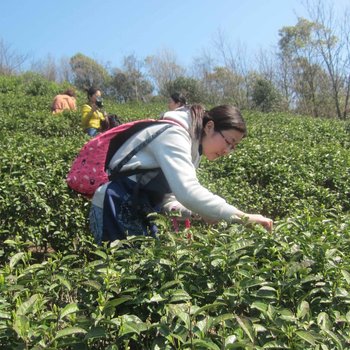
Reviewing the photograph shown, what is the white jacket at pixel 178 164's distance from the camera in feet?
5.71

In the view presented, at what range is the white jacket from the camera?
174 cm

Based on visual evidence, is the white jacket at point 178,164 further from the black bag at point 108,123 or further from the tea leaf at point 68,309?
the black bag at point 108,123

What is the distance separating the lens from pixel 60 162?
12.8 feet

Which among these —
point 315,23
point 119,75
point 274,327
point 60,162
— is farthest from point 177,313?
point 119,75

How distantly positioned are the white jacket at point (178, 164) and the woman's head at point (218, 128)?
0.05 meters

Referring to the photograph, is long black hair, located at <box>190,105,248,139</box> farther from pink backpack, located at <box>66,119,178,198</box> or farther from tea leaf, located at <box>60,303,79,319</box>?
tea leaf, located at <box>60,303,79,319</box>

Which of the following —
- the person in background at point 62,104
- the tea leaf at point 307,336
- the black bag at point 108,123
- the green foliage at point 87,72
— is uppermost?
the green foliage at point 87,72

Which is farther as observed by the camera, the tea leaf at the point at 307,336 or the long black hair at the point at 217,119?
the long black hair at the point at 217,119

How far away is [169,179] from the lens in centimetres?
175

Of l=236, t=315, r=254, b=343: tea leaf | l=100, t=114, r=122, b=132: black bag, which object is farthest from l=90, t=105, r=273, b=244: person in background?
l=100, t=114, r=122, b=132: black bag

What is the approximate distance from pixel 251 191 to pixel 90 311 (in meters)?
3.29

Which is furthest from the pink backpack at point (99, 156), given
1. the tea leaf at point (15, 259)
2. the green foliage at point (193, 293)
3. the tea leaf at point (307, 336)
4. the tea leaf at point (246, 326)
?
the tea leaf at point (307, 336)

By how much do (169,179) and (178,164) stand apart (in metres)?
0.07

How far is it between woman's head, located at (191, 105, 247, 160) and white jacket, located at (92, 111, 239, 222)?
0.05m
